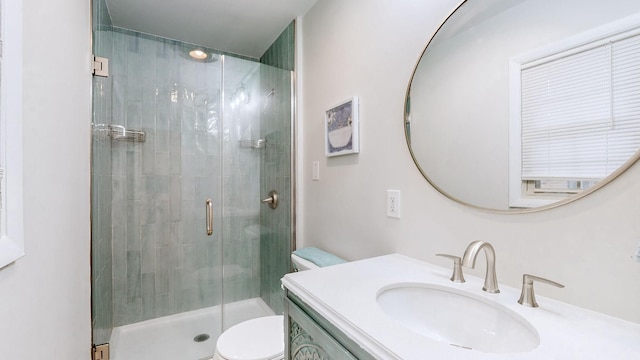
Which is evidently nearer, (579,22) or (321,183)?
(579,22)

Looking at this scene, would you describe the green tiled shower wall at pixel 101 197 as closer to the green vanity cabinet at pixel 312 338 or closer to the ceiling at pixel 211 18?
the ceiling at pixel 211 18

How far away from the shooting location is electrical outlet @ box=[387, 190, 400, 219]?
1192 mm

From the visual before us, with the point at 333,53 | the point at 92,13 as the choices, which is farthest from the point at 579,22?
the point at 92,13

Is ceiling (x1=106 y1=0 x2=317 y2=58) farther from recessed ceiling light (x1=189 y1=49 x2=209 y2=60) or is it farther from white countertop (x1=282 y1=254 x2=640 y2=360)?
white countertop (x1=282 y1=254 x2=640 y2=360)

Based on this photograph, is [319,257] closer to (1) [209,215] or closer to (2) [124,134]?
(1) [209,215]

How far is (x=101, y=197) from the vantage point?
164cm

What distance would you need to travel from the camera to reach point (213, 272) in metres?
2.12

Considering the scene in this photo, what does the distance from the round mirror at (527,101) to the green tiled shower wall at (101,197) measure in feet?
5.24

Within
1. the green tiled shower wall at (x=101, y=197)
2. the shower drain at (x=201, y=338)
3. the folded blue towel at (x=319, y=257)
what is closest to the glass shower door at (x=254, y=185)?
the shower drain at (x=201, y=338)

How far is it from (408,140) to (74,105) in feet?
4.38

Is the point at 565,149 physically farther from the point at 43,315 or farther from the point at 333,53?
the point at 43,315

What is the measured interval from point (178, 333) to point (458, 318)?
1973 millimetres

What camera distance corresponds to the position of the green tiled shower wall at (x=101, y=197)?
1458 millimetres

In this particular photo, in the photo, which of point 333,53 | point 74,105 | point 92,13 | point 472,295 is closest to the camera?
point 472,295
